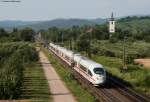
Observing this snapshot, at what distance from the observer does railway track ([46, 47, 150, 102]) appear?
134 feet

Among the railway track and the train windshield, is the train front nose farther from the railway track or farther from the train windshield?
the railway track

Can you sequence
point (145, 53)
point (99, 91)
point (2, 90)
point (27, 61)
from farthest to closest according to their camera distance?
point (145, 53)
point (27, 61)
point (99, 91)
point (2, 90)

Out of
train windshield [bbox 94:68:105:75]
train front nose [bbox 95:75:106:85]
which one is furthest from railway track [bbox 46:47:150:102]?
train windshield [bbox 94:68:105:75]

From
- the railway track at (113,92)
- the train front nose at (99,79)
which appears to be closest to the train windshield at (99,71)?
the train front nose at (99,79)

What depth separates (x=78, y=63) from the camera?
61.0 m

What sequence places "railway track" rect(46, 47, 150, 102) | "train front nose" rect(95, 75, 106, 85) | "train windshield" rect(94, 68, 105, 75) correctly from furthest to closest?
"train windshield" rect(94, 68, 105, 75), "train front nose" rect(95, 75, 106, 85), "railway track" rect(46, 47, 150, 102)

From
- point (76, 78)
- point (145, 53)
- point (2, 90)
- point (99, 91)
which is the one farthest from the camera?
point (145, 53)

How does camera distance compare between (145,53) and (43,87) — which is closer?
(43,87)

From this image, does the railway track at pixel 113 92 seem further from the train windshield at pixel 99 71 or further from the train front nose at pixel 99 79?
the train windshield at pixel 99 71

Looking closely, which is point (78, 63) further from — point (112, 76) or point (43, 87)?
point (43, 87)

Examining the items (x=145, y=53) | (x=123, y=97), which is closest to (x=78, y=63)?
(x=123, y=97)

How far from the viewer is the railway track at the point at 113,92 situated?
40716mm

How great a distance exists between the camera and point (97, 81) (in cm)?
4772

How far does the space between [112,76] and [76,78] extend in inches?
203
